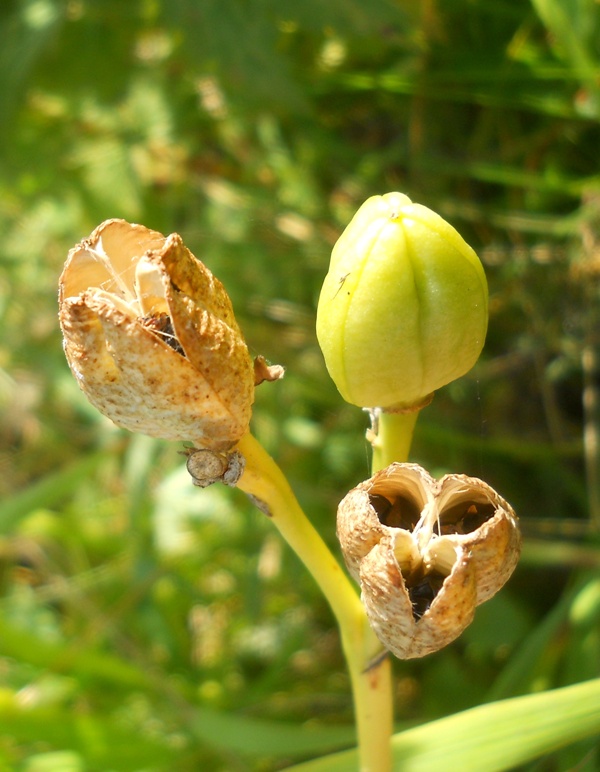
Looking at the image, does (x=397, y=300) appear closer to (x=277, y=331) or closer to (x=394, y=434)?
(x=394, y=434)

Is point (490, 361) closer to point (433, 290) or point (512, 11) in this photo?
point (512, 11)

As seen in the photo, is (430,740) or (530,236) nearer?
(430,740)

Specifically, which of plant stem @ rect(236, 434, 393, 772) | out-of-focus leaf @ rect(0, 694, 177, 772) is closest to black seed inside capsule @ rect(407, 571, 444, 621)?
plant stem @ rect(236, 434, 393, 772)

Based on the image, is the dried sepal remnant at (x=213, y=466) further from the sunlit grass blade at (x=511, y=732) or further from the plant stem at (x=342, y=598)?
the sunlit grass blade at (x=511, y=732)

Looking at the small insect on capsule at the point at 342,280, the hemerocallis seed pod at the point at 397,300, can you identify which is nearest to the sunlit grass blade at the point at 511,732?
the hemerocallis seed pod at the point at 397,300

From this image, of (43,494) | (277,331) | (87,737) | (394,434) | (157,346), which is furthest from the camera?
(277,331)

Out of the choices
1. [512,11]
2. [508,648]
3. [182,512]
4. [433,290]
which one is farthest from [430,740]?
→ [512,11]

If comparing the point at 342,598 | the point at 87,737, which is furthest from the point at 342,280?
the point at 87,737
